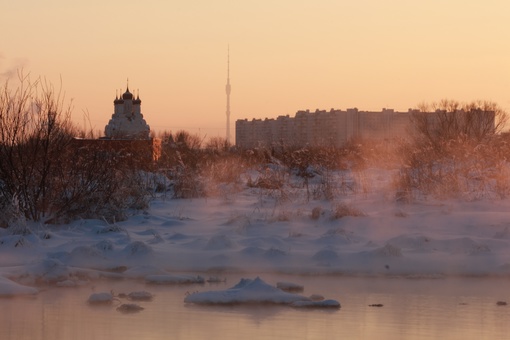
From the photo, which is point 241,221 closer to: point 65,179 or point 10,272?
point 65,179

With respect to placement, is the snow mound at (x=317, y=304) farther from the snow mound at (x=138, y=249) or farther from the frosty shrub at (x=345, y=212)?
the frosty shrub at (x=345, y=212)

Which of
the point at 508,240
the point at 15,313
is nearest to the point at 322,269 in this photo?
the point at 508,240

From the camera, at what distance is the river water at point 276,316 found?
6.93 metres

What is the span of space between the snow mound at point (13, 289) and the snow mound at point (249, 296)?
167 cm

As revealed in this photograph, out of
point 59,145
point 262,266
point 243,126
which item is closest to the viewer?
point 262,266

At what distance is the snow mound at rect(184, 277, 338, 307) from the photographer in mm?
8227

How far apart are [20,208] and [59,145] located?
1.34 meters

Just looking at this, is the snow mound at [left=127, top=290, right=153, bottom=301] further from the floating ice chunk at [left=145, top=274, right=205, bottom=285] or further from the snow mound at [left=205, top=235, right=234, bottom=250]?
the snow mound at [left=205, top=235, right=234, bottom=250]

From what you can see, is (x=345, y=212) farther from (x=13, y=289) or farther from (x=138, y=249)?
(x=13, y=289)

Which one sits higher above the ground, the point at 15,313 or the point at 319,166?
the point at 319,166

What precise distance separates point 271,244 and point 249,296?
137 inches

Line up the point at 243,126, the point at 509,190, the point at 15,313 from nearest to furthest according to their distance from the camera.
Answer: the point at 15,313
the point at 509,190
the point at 243,126

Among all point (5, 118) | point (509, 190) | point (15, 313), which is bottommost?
point (15, 313)

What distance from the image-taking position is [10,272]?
9.77 m
